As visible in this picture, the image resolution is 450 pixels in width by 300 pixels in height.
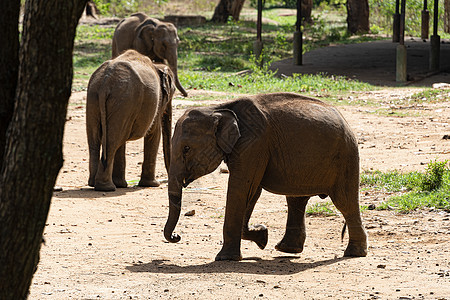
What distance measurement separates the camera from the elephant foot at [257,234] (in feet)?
22.4

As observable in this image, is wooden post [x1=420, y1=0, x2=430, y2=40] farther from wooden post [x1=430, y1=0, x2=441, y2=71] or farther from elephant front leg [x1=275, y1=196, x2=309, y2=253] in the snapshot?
elephant front leg [x1=275, y1=196, x2=309, y2=253]

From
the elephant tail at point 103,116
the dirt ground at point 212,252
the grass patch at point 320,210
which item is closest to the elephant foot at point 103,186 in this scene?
the dirt ground at point 212,252

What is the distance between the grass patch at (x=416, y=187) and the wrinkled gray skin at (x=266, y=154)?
1.67 meters

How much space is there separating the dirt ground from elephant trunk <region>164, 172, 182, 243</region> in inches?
8.7

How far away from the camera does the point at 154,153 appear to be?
34.2 ft

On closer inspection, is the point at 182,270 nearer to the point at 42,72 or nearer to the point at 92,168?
the point at 42,72

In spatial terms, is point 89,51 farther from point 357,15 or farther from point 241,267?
point 241,267

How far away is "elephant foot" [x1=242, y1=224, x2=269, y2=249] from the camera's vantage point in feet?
22.4

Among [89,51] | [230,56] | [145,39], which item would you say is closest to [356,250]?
[145,39]

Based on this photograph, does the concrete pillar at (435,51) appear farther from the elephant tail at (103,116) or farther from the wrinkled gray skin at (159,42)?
the elephant tail at (103,116)

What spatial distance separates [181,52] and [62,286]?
20699mm

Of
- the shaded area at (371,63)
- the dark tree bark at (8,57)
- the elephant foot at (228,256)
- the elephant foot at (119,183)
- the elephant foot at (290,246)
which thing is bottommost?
the elephant foot at (119,183)

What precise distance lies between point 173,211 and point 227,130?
803mm

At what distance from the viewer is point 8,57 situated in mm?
4090
